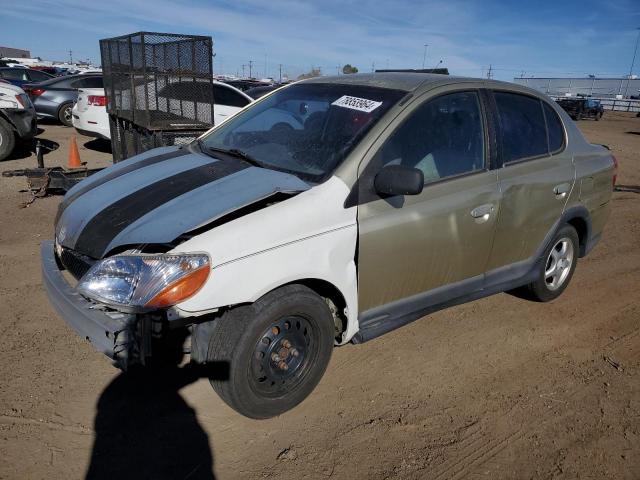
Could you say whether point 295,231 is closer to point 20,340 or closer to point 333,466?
point 333,466

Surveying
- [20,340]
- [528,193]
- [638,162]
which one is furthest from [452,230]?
[638,162]

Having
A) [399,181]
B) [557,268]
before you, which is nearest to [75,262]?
[399,181]

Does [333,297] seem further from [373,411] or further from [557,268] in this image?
[557,268]

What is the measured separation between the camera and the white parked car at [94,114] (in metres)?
9.87

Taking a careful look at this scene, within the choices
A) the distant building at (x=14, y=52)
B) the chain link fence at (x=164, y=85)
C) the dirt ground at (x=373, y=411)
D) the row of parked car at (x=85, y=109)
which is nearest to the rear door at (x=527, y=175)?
the dirt ground at (x=373, y=411)

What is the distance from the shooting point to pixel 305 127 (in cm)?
335

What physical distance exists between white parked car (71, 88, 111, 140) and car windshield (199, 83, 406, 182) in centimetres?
705

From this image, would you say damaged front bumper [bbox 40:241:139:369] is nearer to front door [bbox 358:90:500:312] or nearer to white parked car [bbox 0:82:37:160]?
front door [bbox 358:90:500:312]

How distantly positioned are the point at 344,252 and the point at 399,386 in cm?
107

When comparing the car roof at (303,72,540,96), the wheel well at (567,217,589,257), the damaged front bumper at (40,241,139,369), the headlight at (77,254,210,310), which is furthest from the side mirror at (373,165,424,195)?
the wheel well at (567,217,589,257)

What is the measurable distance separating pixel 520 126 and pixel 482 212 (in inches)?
36.1

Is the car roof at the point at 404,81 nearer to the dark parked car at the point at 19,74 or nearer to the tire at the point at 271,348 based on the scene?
the tire at the point at 271,348

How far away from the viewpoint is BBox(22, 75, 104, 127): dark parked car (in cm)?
1398

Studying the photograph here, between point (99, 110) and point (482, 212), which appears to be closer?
point (482, 212)
